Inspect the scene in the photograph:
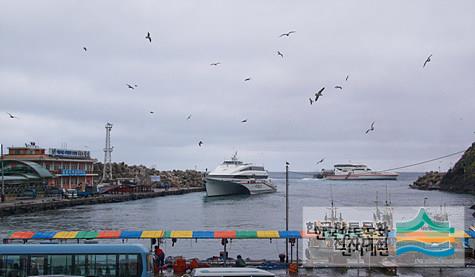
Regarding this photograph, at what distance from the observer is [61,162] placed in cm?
8525

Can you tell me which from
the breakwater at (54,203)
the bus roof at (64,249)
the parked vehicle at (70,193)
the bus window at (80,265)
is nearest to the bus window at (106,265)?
the bus roof at (64,249)

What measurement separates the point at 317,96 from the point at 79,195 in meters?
66.1

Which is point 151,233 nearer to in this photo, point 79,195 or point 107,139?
point 79,195

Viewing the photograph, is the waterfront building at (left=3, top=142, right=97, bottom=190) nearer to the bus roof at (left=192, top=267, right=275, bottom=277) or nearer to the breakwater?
the breakwater

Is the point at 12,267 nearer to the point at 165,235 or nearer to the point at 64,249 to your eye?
the point at 64,249

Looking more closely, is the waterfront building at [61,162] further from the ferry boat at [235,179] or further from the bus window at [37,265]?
the bus window at [37,265]

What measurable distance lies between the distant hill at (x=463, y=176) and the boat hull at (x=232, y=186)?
49.3 m

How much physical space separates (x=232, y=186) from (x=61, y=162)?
3678 centimetres

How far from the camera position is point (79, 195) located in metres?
83.2

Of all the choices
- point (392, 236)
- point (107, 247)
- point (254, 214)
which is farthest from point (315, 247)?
point (254, 214)

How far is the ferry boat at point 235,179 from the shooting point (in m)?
104

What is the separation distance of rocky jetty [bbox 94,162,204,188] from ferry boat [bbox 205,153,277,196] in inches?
956

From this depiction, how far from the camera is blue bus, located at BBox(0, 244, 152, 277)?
1552 cm

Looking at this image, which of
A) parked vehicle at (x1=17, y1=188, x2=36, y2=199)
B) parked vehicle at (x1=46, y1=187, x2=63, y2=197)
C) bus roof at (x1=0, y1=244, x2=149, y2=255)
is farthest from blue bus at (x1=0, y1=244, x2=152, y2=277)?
parked vehicle at (x1=46, y1=187, x2=63, y2=197)
